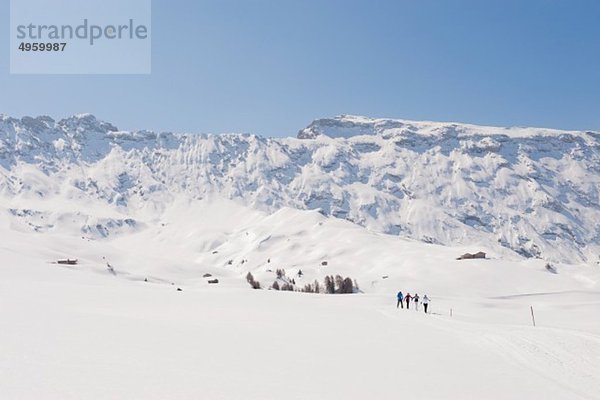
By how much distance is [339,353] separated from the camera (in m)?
16.6

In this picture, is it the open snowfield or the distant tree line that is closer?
the open snowfield

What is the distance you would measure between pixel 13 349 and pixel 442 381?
10.8 m

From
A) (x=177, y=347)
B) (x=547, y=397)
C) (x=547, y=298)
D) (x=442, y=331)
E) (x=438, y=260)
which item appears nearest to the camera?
(x=547, y=397)

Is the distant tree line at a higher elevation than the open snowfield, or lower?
lower

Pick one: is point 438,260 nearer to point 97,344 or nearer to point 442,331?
point 442,331

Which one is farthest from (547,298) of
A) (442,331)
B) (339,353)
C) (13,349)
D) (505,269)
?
(13,349)

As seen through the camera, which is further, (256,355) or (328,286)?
(328,286)

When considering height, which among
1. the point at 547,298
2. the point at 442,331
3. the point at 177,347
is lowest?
the point at 547,298

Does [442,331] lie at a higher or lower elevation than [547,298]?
higher

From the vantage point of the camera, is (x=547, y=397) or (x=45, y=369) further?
(x=547, y=397)

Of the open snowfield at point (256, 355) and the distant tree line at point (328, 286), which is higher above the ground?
the open snowfield at point (256, 355)

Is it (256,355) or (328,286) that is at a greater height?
(256,355)

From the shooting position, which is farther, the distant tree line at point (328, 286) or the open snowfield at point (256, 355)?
the distant tree line at point (328, 286)

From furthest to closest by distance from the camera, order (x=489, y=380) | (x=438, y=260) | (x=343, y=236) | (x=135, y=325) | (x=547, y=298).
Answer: (x=343, y=236) < (x=438, y=260) < (x=547, y=298) < (x=135, y=325) < (x=489, y=380)
